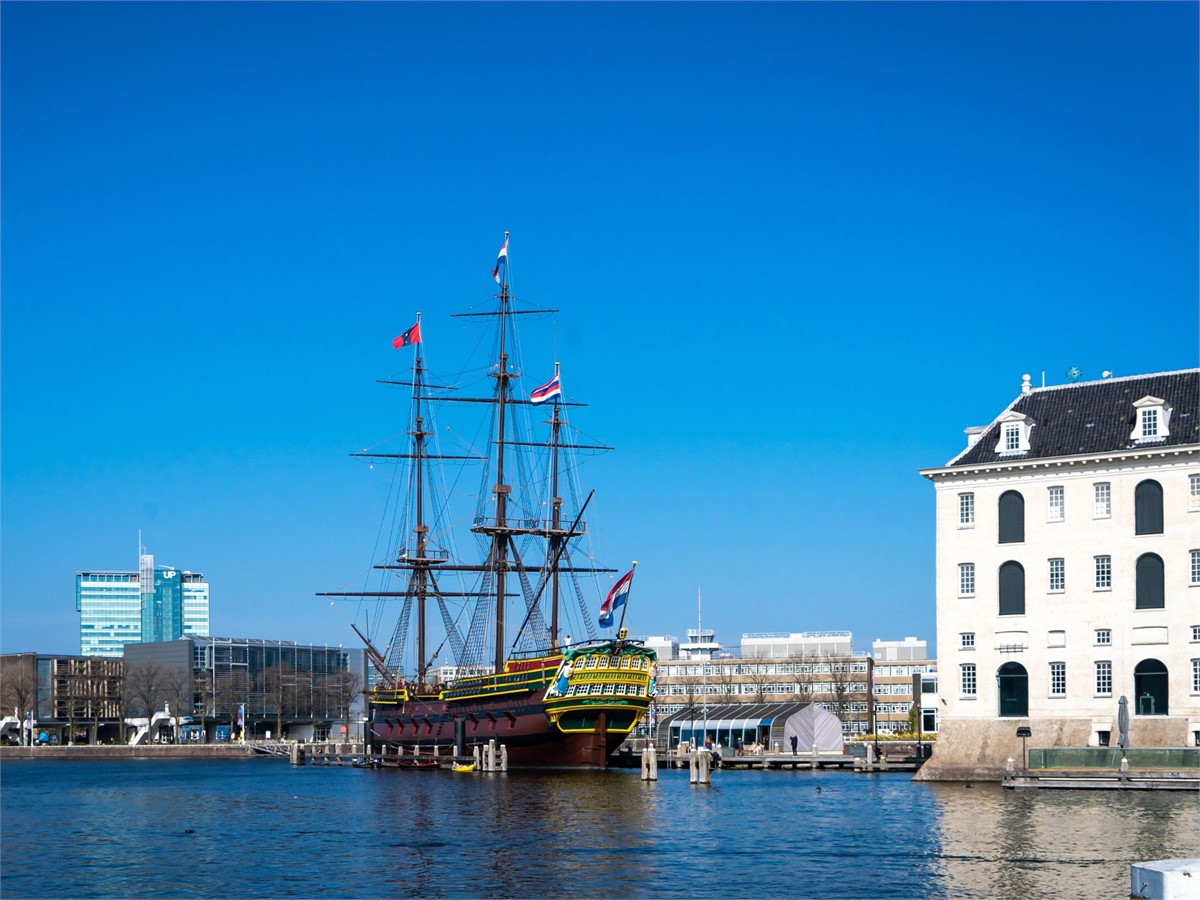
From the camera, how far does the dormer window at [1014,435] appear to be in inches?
2810

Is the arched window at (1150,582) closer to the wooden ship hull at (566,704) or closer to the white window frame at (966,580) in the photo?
the white window frame at (966,580)

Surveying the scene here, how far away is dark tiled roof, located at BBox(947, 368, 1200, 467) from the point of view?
224ft

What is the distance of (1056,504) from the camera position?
229 ft

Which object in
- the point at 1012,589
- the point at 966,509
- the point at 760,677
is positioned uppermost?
the point at 966,509

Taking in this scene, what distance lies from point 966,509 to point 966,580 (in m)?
3.32

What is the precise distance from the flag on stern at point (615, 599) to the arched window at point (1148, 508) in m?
27.0

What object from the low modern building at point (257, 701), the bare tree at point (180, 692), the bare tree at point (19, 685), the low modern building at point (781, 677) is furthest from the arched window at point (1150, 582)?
the bare tree at point (19, 685)

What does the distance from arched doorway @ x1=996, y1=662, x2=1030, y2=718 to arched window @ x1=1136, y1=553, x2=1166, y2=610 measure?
20.4 feet

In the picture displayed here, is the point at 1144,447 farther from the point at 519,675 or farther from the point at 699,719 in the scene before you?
the point at 699,719

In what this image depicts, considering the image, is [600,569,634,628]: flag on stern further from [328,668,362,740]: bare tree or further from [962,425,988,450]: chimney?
[328,668,362,740]: bare tree

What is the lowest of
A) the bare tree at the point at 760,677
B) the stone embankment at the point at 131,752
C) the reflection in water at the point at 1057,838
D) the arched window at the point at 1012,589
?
the stone embankment at the point at 131,752

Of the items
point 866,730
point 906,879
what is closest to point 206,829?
point 906,879

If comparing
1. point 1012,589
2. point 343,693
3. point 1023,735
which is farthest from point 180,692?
point 1023,735

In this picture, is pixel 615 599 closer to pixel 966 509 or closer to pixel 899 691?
pixel 966 509
